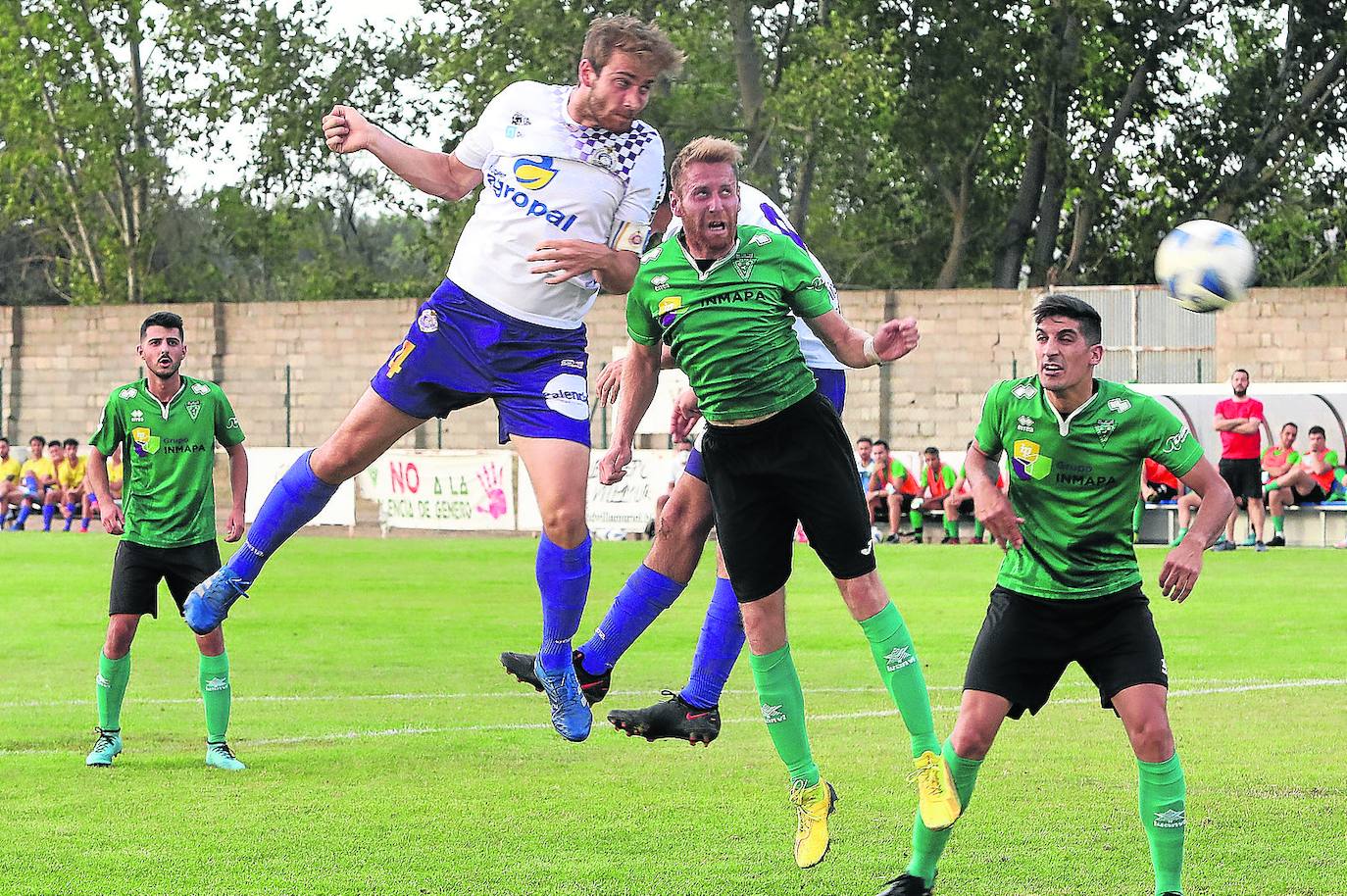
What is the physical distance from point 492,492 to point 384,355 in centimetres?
676

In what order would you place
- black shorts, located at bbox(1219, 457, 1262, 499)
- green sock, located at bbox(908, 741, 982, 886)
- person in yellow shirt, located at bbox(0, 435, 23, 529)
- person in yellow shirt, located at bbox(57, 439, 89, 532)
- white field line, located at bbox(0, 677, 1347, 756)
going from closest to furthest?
1. green sock, located at bbox(908, 741, 982, 886)
2. white field line, located at bbox(0, 677, 1347, 756)
3. black shorts, located at bbox(1219, 457, 1262, 499)
4. person in yellow shirt, located at bbox(57, 439, 89, 532)
5. person in yellow shirt, located at bbox(0, 435, 23, 529)

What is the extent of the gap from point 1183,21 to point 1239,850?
33547 mm

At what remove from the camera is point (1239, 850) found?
714 cm

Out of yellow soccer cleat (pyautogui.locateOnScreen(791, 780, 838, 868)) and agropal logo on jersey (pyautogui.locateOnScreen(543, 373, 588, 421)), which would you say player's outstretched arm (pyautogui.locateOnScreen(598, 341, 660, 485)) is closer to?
agropal logo on jersey (pyautogui.locateOnScreen(543, 373, 588, 421))

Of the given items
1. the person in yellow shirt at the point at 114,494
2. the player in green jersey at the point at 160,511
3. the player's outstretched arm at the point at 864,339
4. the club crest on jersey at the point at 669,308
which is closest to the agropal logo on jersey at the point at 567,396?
the club crest on jersey at the point at 669,308

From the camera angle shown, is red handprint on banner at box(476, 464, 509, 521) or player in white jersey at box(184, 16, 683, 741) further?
red handprint on banner at box(476, 464, 509, 521)

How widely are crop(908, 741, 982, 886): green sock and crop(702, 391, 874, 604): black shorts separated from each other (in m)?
0.77

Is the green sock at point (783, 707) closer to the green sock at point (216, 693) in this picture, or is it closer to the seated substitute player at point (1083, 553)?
the seated substitute player at point (1083, 553)

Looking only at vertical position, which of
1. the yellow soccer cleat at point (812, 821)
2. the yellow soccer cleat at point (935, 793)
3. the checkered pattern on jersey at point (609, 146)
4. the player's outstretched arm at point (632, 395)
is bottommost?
the yellow soccer cleat at point (812, 821)

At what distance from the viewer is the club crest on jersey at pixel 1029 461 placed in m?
6.31

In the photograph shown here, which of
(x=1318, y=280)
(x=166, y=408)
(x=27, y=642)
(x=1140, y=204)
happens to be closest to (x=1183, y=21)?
(x=1140, y=204)

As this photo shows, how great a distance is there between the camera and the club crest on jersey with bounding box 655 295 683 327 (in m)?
6.65

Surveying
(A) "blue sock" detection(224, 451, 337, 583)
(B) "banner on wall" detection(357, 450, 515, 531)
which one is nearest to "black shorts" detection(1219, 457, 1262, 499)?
(B) "banner on wall" detection(357, 450, 515, 531)

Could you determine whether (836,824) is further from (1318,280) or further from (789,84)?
(1318,280)
